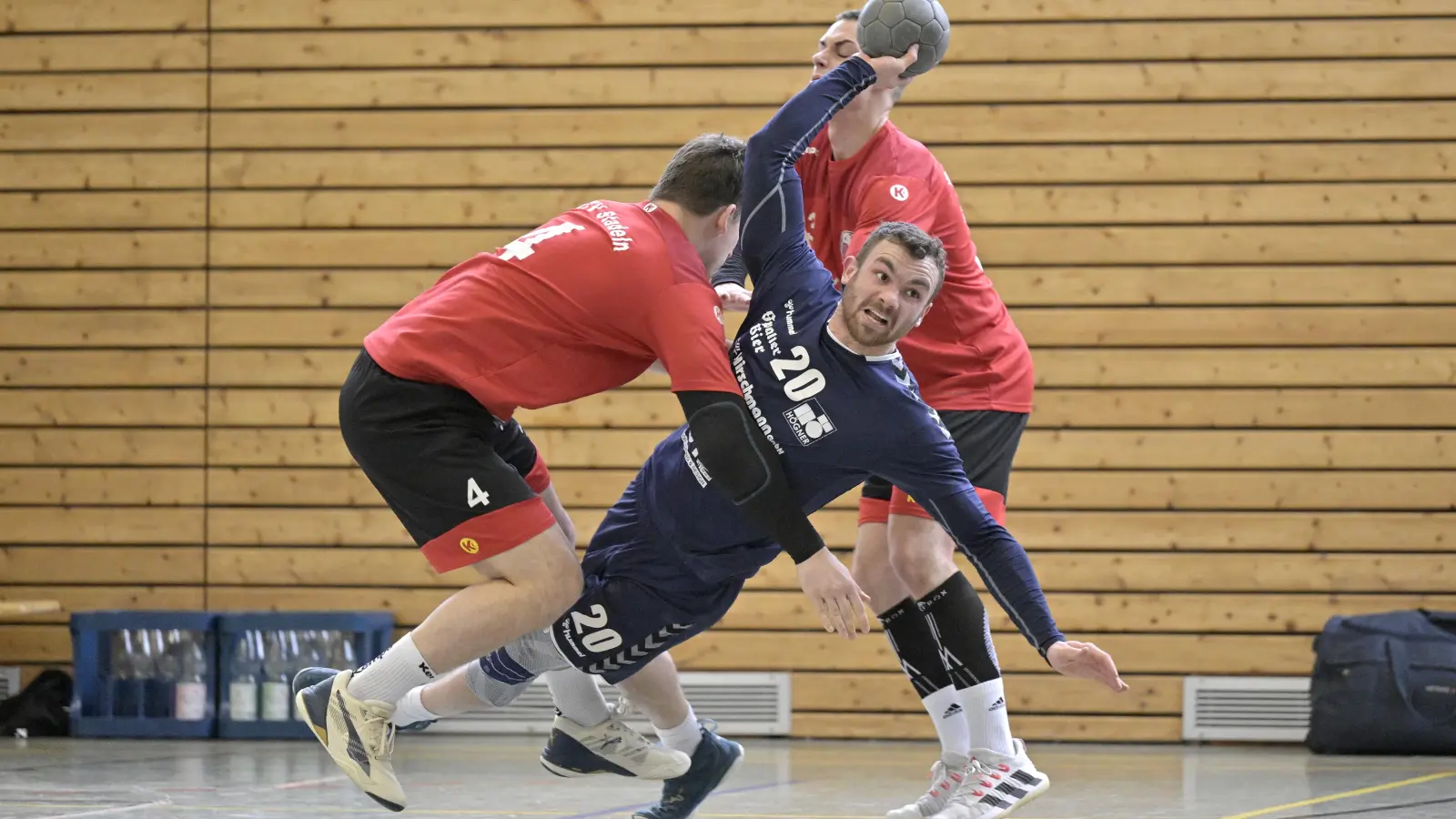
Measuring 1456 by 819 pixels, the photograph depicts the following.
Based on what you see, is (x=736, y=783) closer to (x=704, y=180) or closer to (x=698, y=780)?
(x=698, y=780)

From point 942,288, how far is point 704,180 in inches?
31.3

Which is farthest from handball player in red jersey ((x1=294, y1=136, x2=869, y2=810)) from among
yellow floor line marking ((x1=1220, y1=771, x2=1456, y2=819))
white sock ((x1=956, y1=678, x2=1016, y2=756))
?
yellow floor line marking ((x1=1220, y1=771, x2=1456, y2=819))

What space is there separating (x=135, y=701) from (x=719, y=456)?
4777 millimetres

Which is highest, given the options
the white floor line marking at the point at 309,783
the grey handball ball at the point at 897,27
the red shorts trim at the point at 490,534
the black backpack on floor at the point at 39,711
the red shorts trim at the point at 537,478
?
the grey handball ball at the point at 897,27

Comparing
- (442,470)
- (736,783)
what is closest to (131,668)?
(736,783)

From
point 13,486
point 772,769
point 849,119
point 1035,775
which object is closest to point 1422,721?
point 772,769

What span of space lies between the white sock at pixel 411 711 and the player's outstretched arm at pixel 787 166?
1.28 m

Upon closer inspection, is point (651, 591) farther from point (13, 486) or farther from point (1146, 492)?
point (13, 486)

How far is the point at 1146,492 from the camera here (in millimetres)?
6824

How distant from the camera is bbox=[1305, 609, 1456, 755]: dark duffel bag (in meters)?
6.03

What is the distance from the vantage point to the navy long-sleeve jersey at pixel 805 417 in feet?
11.0

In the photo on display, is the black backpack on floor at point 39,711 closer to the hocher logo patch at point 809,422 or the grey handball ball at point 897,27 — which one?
the hocher logo patch at point 809,422

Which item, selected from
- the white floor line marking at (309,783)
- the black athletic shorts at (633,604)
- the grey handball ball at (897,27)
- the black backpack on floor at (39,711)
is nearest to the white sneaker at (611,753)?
the black athletic shorts at (633,604)

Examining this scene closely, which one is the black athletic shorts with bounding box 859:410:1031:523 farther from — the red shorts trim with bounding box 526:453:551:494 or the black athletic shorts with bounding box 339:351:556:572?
the black athletic shorts with bounding box 339:351:556:572
